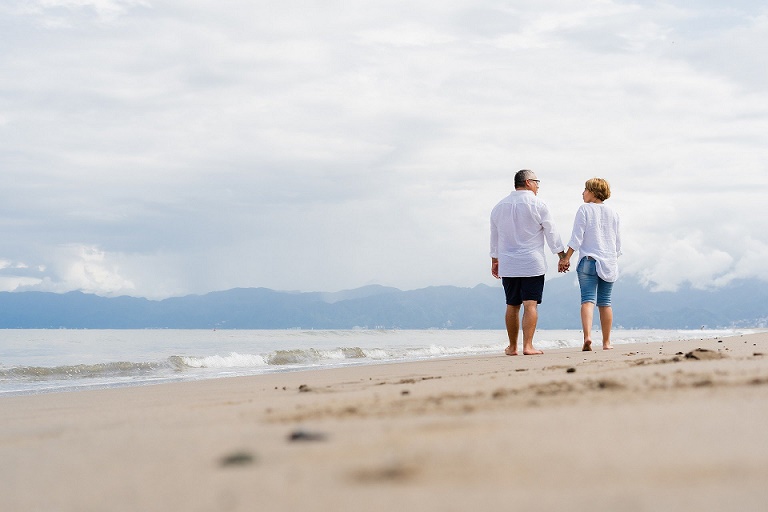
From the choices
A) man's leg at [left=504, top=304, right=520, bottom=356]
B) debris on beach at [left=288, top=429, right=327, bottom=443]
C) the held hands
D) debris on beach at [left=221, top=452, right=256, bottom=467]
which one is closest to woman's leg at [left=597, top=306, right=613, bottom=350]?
man's leg at [left=504, top=304, right=520, bottom=356]

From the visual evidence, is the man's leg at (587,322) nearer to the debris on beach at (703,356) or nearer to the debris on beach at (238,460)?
the debris on beach at (703,356)

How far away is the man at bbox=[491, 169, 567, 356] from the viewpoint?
8492mm

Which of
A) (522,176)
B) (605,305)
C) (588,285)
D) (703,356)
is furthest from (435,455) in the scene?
(605,305)

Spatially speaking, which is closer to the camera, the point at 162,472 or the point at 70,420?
the point at 162,472

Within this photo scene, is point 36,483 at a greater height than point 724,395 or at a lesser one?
lesser

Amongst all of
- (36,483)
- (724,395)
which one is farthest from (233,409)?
(724,395)

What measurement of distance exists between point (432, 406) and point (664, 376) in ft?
4.13

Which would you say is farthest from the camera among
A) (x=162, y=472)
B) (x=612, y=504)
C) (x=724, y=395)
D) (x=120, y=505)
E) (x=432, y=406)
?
(x=432, y=406)

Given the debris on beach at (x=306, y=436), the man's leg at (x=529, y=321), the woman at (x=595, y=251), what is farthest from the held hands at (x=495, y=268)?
the debris on beach at (x=306, y=436)

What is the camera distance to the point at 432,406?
3.06 m

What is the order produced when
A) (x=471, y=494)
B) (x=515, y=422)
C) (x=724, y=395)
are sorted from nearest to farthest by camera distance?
(x=471, y=494)
(x=515, y=422)
(x=724, y=395)

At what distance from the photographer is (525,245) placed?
856cm

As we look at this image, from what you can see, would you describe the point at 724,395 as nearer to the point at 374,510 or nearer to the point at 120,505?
the point at 374,510

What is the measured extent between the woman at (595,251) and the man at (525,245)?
1.19 ft
